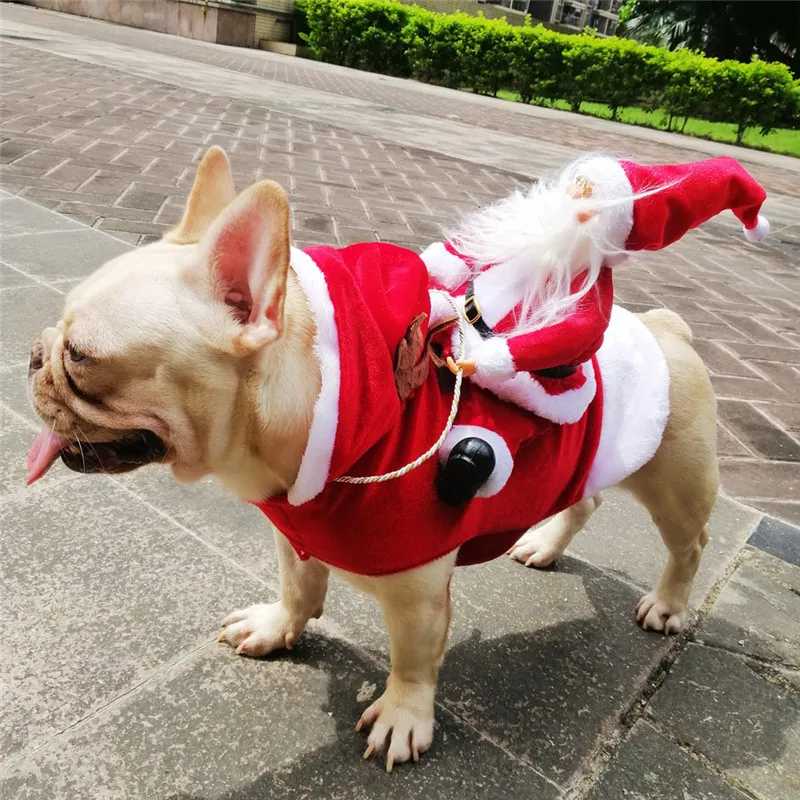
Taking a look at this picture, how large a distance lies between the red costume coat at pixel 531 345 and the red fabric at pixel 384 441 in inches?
2.2

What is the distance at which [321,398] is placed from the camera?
4.20ft

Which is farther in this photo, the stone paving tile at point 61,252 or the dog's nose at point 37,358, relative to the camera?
the stone paving tile at point 61,252

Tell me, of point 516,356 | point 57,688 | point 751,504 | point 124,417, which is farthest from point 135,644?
point 751,504

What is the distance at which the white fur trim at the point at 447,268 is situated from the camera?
166 centimetres

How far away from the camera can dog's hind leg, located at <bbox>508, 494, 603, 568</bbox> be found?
7.43ft

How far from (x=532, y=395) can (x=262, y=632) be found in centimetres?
90

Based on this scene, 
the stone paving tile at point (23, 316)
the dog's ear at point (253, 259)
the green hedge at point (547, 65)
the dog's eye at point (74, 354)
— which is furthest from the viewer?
the green hedge at point (547, 65)

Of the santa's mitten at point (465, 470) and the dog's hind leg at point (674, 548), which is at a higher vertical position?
the santa's mitten at point (465, 470)

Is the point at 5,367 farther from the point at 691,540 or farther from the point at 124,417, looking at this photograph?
the point at 691,540

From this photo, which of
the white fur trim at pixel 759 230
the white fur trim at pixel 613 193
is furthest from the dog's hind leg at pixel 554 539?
the white fur trim at pixel 613 193

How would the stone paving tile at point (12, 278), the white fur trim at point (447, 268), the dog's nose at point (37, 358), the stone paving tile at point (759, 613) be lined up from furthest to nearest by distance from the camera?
the stone paving tile at point (12, 278) → the stone paving tile at point (759, 613) → the white fur trim at point (447, 268) → the dog's nose at point (37, 358)

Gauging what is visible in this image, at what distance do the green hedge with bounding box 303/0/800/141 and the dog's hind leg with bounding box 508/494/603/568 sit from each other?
16.9 m

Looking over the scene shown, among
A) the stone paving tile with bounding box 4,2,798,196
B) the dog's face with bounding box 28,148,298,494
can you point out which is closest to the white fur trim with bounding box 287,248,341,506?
the dog's face with bounding box 28,148,298,494

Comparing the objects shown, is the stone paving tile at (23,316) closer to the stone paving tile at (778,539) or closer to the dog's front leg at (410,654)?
the dog's front leg at (410,654)
